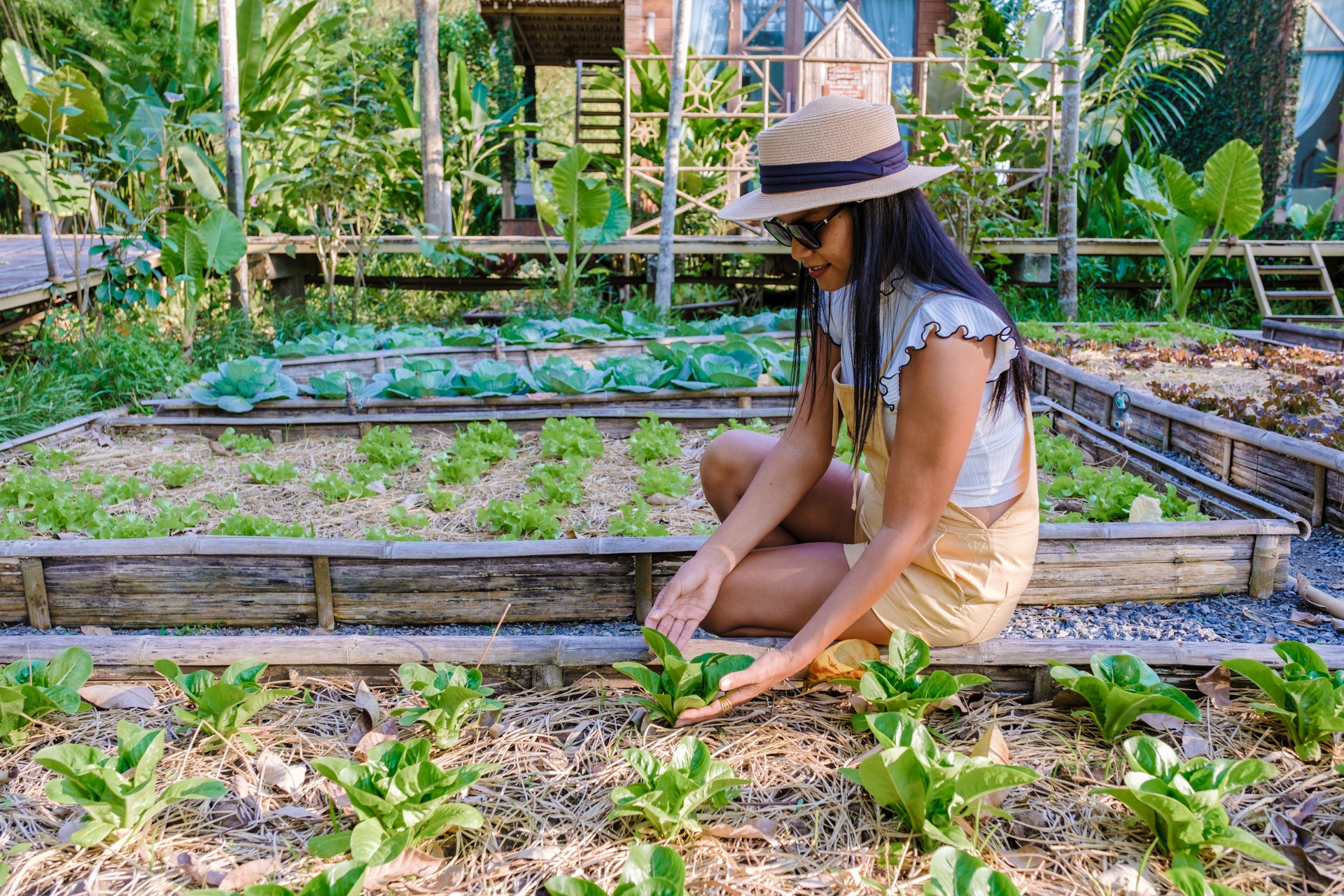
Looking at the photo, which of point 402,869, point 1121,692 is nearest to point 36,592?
point 402,869

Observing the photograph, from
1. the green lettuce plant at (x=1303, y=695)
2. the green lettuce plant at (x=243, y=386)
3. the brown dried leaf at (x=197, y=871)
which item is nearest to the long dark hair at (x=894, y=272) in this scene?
the green lettuce plant at (x=1303, y=695)

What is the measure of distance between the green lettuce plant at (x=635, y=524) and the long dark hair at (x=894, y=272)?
102 centimetres

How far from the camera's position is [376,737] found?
1829mm

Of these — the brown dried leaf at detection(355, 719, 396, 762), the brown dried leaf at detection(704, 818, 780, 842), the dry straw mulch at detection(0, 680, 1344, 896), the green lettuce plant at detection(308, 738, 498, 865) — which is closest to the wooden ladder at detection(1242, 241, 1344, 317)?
the dry straw mulch at detection(0, 680, 1344, 896)

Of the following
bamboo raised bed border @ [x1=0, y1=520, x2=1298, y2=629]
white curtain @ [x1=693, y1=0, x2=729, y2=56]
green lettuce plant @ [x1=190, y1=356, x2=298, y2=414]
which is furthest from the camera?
white curtain @ [x1=693, y1=0, x2=729, y2=56]

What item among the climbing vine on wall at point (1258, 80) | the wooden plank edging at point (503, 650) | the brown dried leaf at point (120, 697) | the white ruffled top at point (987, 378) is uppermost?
the climbing vine on wall at point (1258, 80)

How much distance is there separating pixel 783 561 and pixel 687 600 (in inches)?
8.6

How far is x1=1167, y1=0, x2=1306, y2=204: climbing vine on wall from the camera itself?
10.3 m

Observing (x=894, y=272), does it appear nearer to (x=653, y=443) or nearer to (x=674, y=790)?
(x=674, y=790)

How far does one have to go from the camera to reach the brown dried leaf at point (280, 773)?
1729 mm

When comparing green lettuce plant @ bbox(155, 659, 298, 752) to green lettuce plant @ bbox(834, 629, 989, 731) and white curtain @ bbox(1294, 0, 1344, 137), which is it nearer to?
green lettuce plant @ bbox(834, 629, 989, 731)

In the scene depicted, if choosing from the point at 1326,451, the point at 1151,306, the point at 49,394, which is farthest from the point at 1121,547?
the point at 1151,306

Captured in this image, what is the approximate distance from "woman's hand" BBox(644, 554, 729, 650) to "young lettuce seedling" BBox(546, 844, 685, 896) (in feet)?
1.99

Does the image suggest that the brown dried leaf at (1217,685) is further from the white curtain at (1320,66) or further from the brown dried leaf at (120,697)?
the white curtain at (1320,66)
